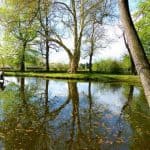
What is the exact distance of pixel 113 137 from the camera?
35.6 feet

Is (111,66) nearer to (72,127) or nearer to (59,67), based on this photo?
(59,67)

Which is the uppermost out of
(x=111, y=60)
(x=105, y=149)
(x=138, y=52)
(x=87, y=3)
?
(x=87, y=3)

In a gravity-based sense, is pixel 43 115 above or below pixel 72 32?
below

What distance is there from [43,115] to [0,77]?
52.2 ft

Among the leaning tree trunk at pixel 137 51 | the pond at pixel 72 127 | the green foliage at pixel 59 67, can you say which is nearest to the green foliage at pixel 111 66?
the green foliage at pixel 59 67

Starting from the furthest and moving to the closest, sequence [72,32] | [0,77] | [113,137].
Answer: [72,32], [0,77], [113,137]

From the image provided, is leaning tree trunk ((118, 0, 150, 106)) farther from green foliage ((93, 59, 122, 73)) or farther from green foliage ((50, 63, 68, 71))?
green foliage ((50, 63, 68, 71))

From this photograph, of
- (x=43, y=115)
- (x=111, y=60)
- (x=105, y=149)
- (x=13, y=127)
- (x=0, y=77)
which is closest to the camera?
(x=105, y=149)

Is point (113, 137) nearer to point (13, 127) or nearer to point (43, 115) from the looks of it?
point (13, 127)

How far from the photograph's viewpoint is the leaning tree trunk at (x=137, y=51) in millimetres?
4695

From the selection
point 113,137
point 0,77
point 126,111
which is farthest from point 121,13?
point 0,77

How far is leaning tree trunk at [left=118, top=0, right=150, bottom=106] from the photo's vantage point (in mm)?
4695

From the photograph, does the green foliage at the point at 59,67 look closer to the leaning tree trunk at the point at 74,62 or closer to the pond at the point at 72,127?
the leaning tree trunk at the point at 74,62

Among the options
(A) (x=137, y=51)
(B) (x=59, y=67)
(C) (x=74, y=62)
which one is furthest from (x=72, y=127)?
(B) (x=59, y=67)
